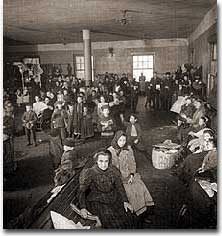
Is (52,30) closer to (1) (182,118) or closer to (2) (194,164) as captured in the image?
(1) (182,118)

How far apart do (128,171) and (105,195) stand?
0.22 metres

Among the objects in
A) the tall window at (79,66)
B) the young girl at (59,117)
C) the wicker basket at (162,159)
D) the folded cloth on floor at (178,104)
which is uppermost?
the tall window at (79,66)

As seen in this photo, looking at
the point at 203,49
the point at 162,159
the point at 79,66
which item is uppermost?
the point at 203,49

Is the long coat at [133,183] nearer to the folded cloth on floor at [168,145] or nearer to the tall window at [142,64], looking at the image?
the folded cloth on floor at [168,145]

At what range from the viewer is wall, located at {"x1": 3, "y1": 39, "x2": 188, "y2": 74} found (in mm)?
2686

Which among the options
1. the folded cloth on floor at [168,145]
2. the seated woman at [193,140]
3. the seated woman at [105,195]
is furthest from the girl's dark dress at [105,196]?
the seated woman at [193,140]

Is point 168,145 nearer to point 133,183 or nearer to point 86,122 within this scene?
point 133,183

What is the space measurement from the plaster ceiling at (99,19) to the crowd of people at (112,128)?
28 centimetres

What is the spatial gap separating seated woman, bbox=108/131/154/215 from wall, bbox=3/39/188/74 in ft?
1.55

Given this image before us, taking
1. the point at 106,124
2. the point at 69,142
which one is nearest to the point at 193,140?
the point at 106,124

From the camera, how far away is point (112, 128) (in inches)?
106

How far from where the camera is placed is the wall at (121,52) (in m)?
2.69

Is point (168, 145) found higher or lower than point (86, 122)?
lower

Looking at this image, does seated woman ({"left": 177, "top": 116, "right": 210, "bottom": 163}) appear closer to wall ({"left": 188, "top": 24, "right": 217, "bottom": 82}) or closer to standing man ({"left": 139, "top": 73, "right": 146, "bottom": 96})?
wall ({"left": 188, "top": 24, "right": 217, "bottom": 82})
